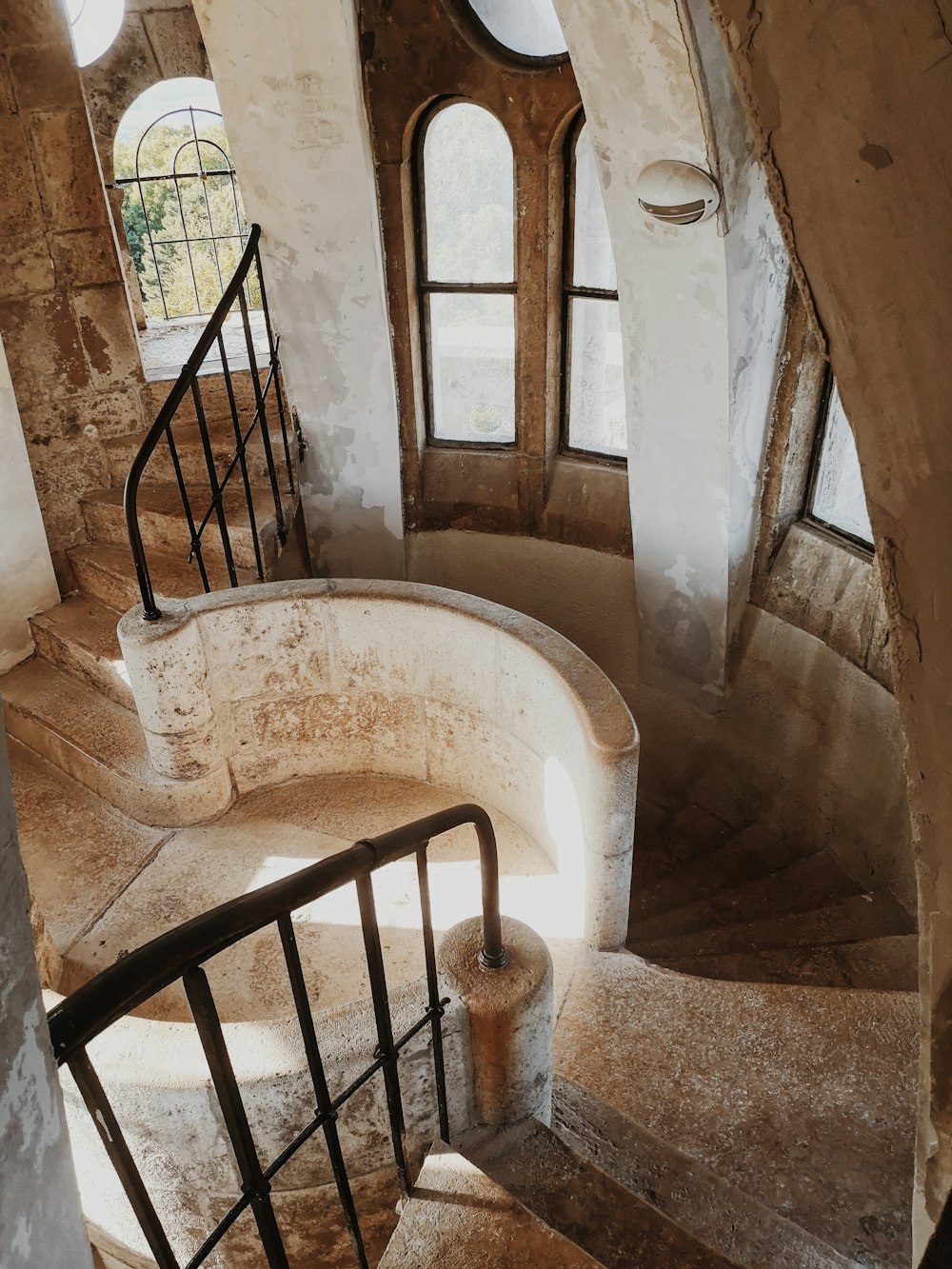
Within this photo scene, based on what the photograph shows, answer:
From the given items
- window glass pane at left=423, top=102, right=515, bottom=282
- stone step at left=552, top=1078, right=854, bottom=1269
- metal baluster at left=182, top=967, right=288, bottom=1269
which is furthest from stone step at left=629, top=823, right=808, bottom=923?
window glass pane at left=423, top=102, right=515, bottom=282

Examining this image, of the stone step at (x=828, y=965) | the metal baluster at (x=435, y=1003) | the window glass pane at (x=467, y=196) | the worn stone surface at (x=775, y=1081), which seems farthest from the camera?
the window glass pane at (x=467, y=196)

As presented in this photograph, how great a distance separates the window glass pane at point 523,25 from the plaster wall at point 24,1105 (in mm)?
4157

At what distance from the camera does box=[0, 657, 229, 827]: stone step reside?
3703mm

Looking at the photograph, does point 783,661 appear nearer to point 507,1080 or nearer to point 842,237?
point 507,1080

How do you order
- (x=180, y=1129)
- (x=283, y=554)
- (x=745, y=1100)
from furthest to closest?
(x=283, y=554)
(x=745, y=1100)
(x=180, y=1129)

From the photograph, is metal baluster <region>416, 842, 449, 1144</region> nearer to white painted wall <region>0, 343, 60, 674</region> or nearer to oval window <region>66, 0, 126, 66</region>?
white painted wall <region>0, 343, 60, 674</region>

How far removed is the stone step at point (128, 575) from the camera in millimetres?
4152

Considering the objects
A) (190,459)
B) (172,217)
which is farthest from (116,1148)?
(172,217)

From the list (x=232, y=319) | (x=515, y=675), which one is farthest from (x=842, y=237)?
(x=232, y=319)

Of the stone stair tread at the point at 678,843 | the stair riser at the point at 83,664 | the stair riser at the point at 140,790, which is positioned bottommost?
the stone stair tread at the point at 678,843

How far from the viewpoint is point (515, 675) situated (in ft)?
11.3

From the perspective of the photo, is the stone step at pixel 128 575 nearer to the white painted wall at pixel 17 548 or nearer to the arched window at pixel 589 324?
the white painted wall at pixel 17 548

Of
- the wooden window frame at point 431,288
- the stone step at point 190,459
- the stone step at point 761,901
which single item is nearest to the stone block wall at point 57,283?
A: the stone step at point 190,459

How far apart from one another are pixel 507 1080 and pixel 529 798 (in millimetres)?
1657
